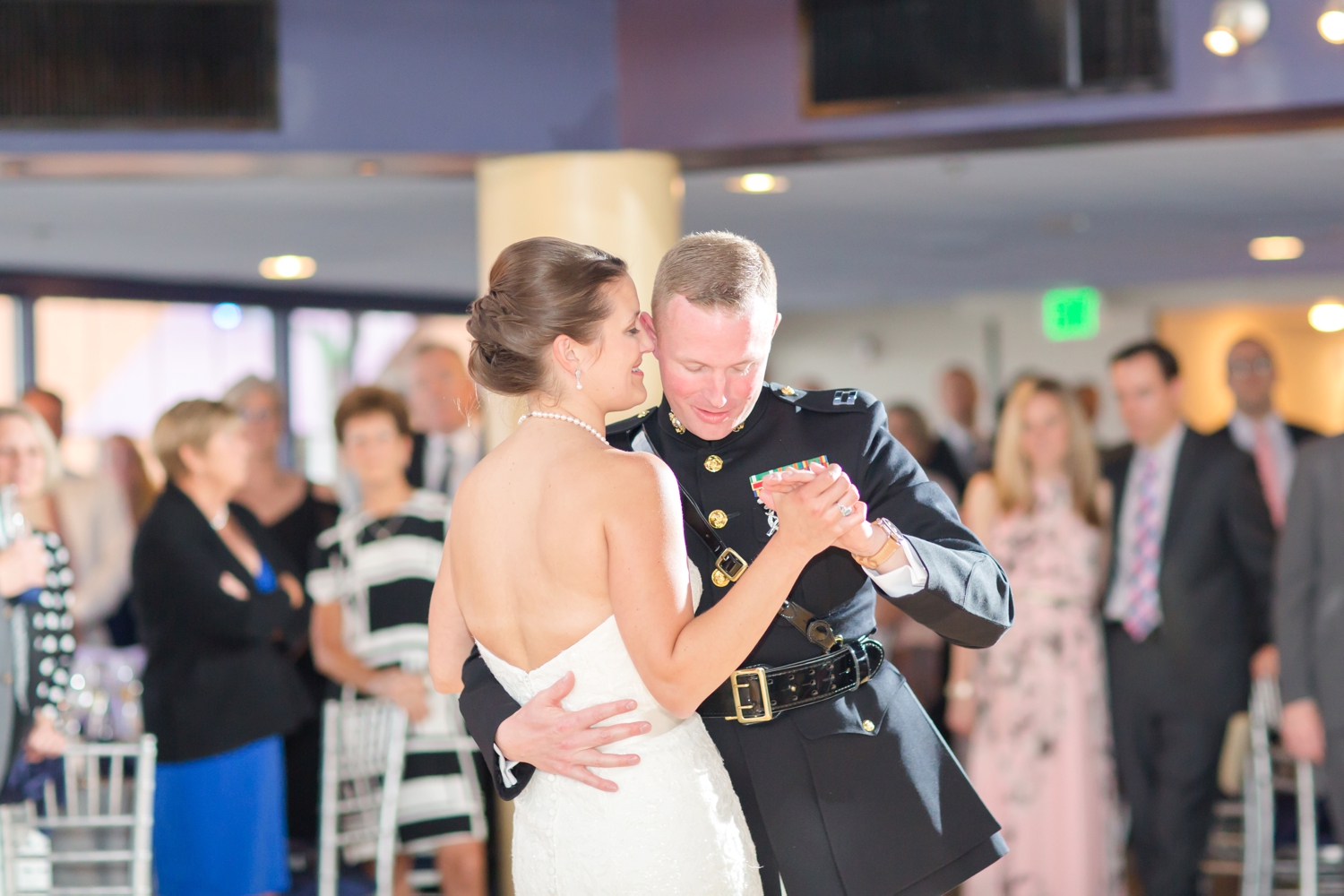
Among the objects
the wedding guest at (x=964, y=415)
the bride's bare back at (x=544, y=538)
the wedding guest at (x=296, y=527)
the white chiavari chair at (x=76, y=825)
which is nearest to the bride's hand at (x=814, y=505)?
the bride's bare back at (x=544, y=538)

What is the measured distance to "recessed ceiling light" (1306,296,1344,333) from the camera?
10.6m

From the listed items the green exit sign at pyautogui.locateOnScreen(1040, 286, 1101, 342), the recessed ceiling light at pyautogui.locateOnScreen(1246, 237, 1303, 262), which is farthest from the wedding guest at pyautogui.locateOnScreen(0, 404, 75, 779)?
the green exit sign at pyautogui.locateOnScreen(1040, 286, 1101, 342)

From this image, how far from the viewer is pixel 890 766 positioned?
76.5 inches

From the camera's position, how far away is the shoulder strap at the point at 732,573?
6.23ft

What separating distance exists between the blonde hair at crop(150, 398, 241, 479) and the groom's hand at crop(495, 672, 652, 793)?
2537 millimetres

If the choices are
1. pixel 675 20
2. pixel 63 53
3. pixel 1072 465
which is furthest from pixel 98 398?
pixel 1072 465

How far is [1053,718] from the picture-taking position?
4.26m

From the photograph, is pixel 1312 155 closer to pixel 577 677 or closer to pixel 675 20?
pixel 675 20

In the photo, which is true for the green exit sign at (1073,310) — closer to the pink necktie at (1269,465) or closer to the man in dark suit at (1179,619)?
the pink necktie at (1269,465)

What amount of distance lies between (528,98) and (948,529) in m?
2.87

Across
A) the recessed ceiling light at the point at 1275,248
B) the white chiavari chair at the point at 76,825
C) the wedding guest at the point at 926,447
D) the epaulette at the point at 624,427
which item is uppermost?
the recessed ceiling light at the point at 1275,248

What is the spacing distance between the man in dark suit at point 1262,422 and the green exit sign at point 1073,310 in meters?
4.06

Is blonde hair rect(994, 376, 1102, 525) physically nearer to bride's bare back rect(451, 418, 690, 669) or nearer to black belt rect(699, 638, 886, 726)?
black belt rect(699, 638, 886, 726)

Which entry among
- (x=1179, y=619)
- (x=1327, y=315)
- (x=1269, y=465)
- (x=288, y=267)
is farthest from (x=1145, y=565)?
(x=1327, y=315)
